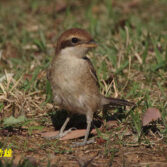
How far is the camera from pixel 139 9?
10461mm

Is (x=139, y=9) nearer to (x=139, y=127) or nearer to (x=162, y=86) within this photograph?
(x=162, y=86)

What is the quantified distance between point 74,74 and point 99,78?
1745mm

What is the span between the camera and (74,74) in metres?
5.20

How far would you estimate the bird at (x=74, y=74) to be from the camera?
17.0ft

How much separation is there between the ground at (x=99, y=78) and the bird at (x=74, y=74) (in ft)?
1.59

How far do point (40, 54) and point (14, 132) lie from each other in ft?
9.74

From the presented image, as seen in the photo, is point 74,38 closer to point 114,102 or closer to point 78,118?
point 114,102

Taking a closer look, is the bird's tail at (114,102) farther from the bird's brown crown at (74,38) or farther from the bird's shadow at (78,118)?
the bird's brown crown at (74,38)

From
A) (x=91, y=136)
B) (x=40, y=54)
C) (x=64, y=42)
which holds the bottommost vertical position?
(x=91, y=136)

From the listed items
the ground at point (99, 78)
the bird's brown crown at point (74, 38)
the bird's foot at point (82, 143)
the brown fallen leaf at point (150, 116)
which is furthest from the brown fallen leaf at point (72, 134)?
the bird's brown crown at point (74, 38)

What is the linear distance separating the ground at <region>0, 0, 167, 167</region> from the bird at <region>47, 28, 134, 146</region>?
1.59ft

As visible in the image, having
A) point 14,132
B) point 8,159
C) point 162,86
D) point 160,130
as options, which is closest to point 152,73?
point 162,86

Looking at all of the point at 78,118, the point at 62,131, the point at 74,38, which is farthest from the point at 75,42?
A: the point at 78,118

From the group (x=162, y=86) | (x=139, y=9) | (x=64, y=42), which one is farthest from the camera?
(x=139, y=9)
